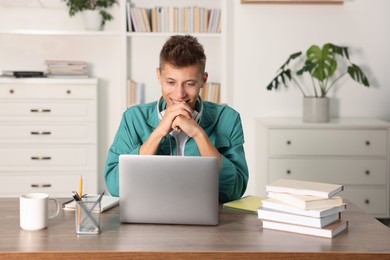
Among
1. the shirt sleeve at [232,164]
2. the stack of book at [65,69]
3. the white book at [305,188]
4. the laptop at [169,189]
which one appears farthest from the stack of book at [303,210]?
the stack of book at [65,69]

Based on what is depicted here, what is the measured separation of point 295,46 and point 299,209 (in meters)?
3.38

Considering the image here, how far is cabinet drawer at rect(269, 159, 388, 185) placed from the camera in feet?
15.8

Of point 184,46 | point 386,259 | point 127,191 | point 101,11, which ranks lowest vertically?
point 386,259

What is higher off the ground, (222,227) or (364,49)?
(364,49)

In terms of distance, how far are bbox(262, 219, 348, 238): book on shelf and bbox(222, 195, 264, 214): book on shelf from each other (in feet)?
0.68

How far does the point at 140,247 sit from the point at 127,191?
0.94 ft

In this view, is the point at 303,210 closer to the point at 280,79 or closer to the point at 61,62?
the point at 280,79

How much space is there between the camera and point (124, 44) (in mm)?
5195

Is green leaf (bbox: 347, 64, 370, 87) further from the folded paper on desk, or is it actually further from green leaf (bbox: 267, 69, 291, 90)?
the folded paper on desk

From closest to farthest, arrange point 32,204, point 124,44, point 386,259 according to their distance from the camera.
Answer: point 386,259 → point 32,204 → point 124,44

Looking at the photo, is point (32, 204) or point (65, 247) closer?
point (65, 247)

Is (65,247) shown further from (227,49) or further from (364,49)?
(364,49)

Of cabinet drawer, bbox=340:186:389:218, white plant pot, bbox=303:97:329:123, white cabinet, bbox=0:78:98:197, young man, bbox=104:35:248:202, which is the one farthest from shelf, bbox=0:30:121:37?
young man, bbox=104:35:248:202

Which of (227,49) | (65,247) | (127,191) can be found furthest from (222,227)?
(227,49)
